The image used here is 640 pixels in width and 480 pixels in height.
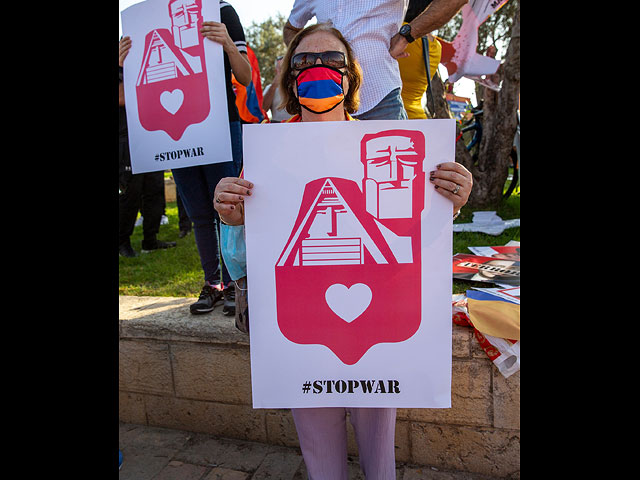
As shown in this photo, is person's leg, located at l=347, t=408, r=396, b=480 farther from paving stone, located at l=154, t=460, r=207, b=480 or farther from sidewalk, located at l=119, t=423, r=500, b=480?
paving stone, located at l=154, t=460, r=207, b=480

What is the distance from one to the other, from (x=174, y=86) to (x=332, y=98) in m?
0.99

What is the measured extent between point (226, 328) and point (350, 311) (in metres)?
0.99

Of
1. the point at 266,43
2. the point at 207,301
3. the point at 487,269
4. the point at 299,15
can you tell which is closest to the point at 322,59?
the point at 299,15

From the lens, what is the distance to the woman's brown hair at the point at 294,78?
5.10ft

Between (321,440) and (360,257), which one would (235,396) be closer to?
(321,440)

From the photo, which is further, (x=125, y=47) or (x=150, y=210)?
(x=150, y=210)

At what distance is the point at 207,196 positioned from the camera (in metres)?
2.41

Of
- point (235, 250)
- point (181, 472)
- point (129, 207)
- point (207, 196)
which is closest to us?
point (235, 250)

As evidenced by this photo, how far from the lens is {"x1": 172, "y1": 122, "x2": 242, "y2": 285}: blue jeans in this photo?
7.64ft

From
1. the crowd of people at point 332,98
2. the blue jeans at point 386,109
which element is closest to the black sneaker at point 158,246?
the crowd of people at point 332,98

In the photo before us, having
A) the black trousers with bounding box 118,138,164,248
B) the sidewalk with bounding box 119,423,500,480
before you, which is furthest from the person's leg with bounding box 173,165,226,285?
the black trousers with bounding box 118,138,164,248

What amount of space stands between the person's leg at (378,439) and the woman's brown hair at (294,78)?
1.03 m
